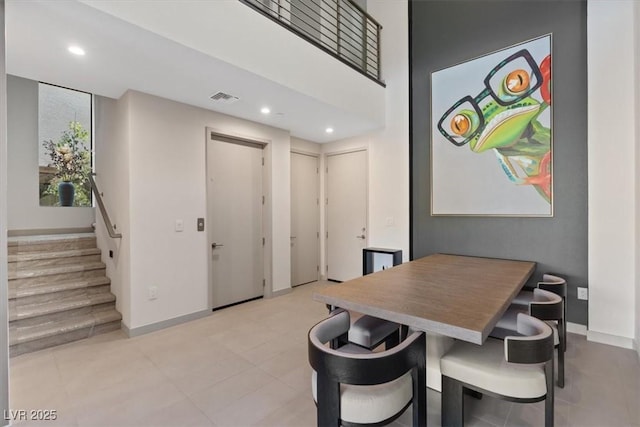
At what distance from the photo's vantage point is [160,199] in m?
3.27

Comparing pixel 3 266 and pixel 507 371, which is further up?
pixel 3 266

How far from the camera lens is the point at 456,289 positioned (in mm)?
2066

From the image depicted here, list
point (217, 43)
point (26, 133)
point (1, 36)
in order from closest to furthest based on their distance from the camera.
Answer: point (1, 36) → point (217, 43) → point (26, 133)

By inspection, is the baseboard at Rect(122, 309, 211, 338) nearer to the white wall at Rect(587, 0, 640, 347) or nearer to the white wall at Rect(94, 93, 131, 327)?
the white wall at Rect(94, 93, 131, 327)

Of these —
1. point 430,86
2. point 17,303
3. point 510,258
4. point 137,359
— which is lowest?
point 137,359

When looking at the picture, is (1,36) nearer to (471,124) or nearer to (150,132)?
(150,132)

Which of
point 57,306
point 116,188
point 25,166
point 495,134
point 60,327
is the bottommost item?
point 60,327

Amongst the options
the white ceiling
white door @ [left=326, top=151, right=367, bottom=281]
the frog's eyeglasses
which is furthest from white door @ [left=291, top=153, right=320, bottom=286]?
the frog's eyeglasses

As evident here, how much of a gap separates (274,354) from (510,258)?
283cm

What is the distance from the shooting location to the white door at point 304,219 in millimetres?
5059

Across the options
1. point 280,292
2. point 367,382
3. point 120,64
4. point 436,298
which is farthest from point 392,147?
point 367,382

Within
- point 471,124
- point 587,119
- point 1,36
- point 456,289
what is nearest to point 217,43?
point 1,36

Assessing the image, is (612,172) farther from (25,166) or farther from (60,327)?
(25,166)

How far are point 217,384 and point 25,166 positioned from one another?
478cm
